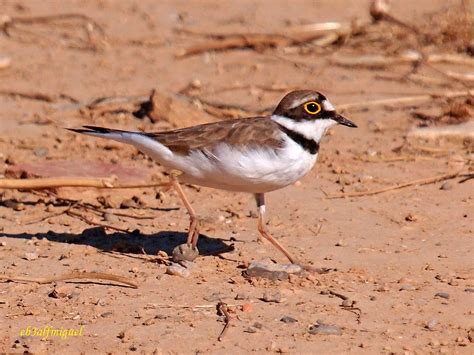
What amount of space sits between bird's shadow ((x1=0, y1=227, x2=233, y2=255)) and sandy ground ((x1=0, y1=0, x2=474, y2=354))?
0.06 ft

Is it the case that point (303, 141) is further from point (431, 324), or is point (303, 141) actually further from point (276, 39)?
point (276, 39)

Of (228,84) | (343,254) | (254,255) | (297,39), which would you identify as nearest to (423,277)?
(343,254)

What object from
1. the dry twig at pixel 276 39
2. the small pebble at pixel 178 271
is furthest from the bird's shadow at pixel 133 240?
the dry twig at pixel 276 39

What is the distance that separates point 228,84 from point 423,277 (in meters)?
4.90

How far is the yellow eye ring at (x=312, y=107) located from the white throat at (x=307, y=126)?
58 mm

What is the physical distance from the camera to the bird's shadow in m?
6.95

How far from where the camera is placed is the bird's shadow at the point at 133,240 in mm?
6951

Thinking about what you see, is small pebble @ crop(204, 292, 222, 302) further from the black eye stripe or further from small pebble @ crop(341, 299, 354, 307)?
the black eye stripe

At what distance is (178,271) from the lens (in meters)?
6.39

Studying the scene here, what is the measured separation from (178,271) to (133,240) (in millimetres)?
811

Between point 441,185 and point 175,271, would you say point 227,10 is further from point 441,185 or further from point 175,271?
point 175,271

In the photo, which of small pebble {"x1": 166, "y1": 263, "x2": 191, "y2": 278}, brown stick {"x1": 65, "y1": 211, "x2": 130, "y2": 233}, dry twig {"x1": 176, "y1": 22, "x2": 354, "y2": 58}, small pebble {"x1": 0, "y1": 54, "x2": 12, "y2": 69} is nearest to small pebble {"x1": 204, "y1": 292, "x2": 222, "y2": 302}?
small pebble {"x1": 166, "y1": 263, "x2": 191, "y2": 278}

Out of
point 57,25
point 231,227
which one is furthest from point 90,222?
point 57,25

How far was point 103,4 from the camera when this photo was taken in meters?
14.0
